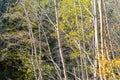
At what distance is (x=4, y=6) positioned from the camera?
15406 mm

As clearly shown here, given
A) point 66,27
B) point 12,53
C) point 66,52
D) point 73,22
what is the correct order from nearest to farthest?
point 73,22
point 66,27
point 12,53
point 66,52

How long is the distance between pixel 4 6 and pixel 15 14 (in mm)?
5412

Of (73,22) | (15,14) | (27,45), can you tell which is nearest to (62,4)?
(73,22)

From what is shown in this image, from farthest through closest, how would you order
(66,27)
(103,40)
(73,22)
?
1. (66,27)
2. (73,22)
3. (103,40)

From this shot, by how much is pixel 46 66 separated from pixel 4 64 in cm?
364

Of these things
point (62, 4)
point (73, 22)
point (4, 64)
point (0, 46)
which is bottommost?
point (4, 64)

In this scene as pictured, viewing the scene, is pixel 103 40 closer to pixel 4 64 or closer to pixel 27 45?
pixel 27 45

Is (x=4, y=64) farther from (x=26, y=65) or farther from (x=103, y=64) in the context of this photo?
(x=103, y=64)

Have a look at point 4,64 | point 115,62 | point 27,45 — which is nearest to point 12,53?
point 27,45

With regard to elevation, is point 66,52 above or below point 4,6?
below

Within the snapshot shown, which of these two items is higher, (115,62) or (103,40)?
(103,40)

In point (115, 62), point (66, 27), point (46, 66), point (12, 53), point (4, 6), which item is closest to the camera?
point (115, 62)

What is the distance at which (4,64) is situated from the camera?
46.8ft

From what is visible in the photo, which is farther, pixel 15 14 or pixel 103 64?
pixel 15 14
